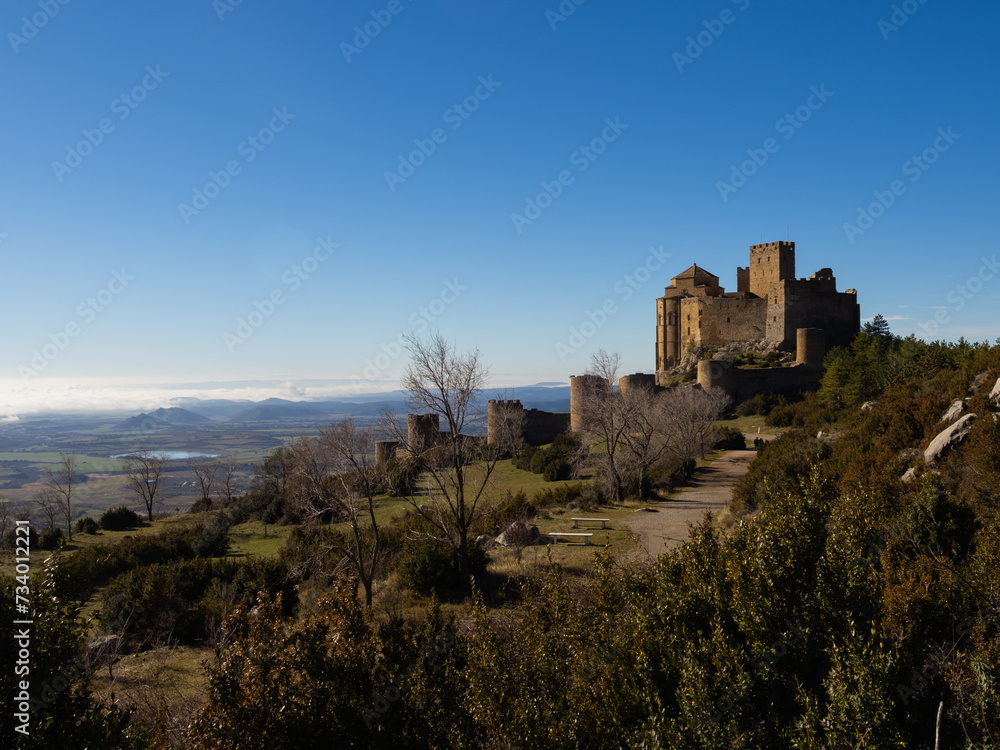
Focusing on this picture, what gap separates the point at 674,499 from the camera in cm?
2230

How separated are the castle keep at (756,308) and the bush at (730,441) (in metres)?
16.0

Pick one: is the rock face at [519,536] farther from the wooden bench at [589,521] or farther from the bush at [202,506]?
the bush at [202,506]

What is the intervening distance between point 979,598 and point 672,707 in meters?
3.91

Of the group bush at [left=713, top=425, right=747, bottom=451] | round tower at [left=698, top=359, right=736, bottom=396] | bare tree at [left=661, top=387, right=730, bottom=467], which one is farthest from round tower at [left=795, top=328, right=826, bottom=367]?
bush at [left=713, top=425, right=747, bottom=451]

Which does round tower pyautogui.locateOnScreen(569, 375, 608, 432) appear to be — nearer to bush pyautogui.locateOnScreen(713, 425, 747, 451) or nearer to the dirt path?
bush pyautogui.locateOnScreen(713, 425, 747, 451)

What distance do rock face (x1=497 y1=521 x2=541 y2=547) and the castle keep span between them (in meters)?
34.8

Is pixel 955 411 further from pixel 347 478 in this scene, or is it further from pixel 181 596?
pixel 181 596

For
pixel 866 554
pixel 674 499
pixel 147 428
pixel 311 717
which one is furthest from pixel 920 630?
pixel 147 428

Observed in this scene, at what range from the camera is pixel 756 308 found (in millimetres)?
48281

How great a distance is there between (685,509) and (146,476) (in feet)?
86.5

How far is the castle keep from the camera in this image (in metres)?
44.9

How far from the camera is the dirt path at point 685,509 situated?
622 inches

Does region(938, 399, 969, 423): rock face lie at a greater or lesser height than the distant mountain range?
A: greater

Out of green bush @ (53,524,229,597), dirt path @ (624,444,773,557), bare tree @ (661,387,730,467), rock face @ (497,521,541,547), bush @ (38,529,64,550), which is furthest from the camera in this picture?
bare tree @ (661,387,730,467)
